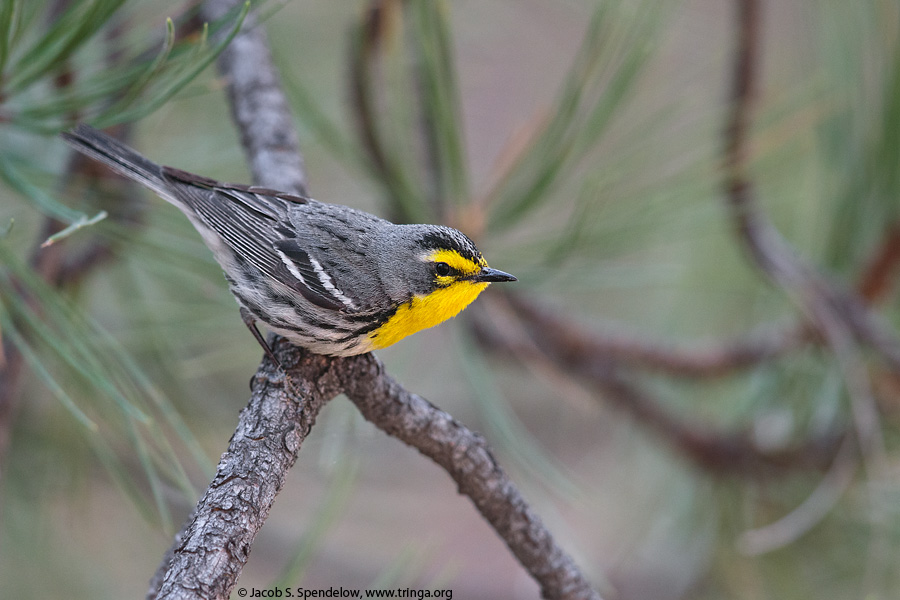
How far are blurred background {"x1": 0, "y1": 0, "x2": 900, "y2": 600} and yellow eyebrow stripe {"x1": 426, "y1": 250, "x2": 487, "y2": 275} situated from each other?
0.53 feet

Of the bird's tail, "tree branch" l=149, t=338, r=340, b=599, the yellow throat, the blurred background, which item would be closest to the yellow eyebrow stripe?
the yellow throat

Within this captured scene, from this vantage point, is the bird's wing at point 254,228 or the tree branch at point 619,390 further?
the tree branch at point 619,390

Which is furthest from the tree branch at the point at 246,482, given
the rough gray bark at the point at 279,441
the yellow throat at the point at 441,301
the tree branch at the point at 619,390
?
the tree branch at the point at 619,390

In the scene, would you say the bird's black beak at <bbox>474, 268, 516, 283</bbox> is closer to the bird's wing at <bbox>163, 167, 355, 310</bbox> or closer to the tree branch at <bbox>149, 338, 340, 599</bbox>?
the bird's wing at <bbox>163, 167, 355, 310</bbox>

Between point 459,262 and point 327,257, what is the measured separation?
0.88ft

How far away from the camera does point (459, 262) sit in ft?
5.07

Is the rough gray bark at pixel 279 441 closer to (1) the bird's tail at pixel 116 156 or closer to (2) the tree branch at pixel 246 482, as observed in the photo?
(2) the tree branch at pixel 246 482

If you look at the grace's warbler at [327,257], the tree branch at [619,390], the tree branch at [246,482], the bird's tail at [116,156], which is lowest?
the tree branch at [246,482]

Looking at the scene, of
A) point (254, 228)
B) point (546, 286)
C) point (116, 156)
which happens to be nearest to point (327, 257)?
point (254, 228)

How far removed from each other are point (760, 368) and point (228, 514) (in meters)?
1.51

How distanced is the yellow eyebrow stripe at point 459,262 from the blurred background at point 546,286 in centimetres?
16

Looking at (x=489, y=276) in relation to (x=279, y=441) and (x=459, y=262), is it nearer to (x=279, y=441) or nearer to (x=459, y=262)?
(x=459, y=262)

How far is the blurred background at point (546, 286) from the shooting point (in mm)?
1477

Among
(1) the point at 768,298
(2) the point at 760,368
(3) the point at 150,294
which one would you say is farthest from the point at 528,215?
(3) the point at 150,294
